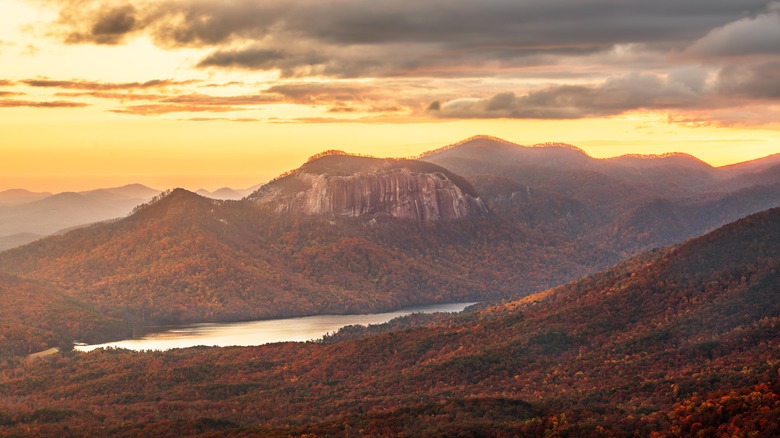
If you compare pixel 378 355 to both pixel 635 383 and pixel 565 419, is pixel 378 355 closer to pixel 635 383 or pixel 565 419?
pixel 635 383

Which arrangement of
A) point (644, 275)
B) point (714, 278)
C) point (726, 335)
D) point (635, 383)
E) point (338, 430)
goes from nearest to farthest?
point (338, 430) → point (635, 383) → point (726, 335) → point (714, 278) → point (644, 275)

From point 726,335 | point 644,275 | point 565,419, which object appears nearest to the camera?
point 565,419

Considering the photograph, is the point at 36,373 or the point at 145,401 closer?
the point at 145,401

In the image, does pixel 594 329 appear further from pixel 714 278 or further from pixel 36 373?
pixel 36 373

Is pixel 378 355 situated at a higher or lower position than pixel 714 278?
lower

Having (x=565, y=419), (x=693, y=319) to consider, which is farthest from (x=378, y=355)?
(x=565, y=419)

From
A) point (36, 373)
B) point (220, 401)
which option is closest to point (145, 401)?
point (220, 401)
